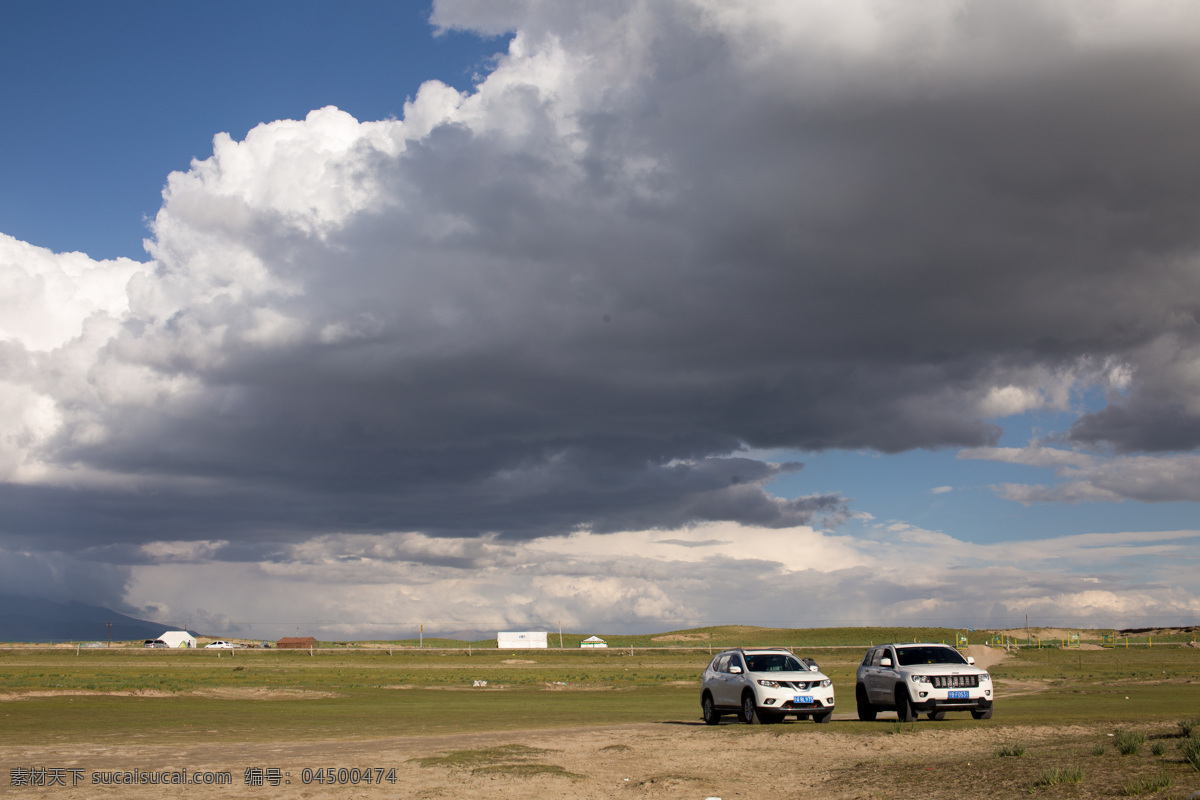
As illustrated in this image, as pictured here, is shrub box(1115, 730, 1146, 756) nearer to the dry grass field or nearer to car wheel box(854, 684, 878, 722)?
the dry grass field

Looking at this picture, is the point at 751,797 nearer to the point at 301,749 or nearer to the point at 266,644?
the point at 301,749

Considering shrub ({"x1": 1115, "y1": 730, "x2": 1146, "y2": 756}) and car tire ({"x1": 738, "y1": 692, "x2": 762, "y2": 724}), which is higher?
shrub ({"x1": 1115, "y1": 730, "x2": 1146, "y2": 756})

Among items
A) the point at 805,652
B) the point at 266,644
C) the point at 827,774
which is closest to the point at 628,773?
the point at 827,774

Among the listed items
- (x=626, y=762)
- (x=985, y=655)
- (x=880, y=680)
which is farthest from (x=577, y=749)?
(x=985, y=655)

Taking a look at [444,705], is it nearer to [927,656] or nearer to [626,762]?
[927,656]

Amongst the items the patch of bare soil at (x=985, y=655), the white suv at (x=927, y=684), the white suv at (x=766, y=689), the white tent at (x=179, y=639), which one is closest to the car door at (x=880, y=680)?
the white suv at (x=927, y=684)

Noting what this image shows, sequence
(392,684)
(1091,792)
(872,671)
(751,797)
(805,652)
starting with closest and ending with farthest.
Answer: (1091,792), (751,797), (872,671), (392,684), (805,652)

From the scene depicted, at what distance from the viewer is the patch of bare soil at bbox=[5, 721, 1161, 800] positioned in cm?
1455

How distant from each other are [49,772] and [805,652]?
102 metres

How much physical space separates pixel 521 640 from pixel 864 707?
11440 cm

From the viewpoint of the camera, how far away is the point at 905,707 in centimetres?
2488

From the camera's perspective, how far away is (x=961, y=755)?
16.7 m

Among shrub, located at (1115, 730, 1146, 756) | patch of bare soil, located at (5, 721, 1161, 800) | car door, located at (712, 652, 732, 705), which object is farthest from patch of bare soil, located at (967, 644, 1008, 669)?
shrub, located at (1115, 730, 1146, 756)

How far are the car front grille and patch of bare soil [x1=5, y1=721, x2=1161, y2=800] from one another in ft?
3.89
